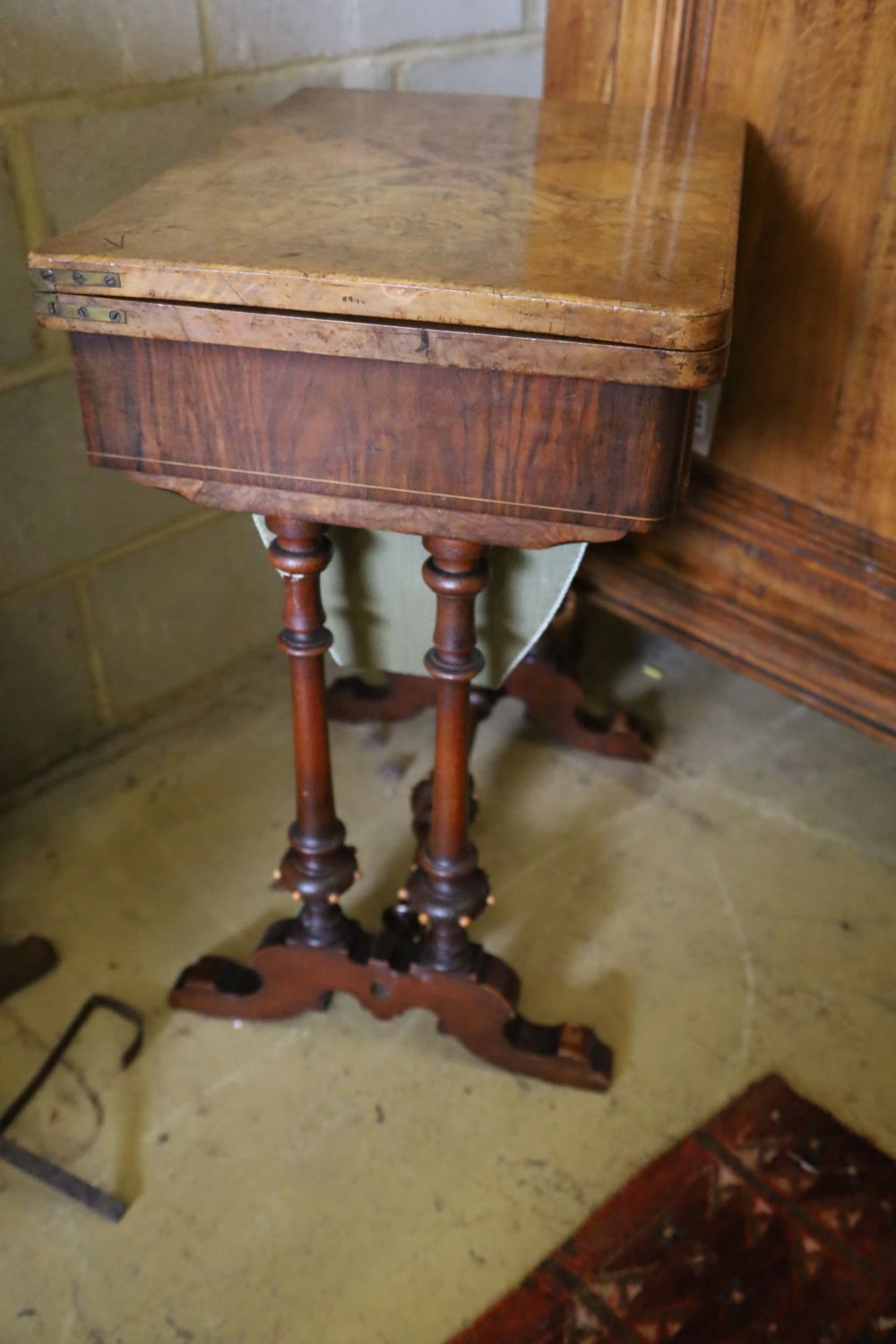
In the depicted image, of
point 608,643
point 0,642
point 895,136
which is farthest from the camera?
point 608,643

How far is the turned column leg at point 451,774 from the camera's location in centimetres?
108

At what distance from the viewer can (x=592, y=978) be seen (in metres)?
1.48

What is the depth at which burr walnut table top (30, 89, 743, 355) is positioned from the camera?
0.84 metres

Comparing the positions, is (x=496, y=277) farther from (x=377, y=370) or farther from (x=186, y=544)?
(x=186, y=544)

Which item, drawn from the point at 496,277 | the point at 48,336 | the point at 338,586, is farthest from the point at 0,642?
the point at 496,277

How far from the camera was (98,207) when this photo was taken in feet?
4.91

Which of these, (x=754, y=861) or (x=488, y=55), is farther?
(x=488, y=55)

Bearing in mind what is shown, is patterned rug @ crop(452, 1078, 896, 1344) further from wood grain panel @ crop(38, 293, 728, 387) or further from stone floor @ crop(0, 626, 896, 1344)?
wood grain panel @ crop(38, 293, 728, 387)

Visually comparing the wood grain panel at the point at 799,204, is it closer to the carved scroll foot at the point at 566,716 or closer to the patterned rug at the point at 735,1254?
the carved scroll foot at the point at 566,716

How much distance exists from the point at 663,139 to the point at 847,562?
0.53 m

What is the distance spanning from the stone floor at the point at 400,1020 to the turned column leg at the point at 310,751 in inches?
7.5

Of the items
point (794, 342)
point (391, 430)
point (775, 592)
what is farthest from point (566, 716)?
point (391, 430)

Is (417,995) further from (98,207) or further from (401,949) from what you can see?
(98,207)

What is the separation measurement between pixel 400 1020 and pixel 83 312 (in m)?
0.93
